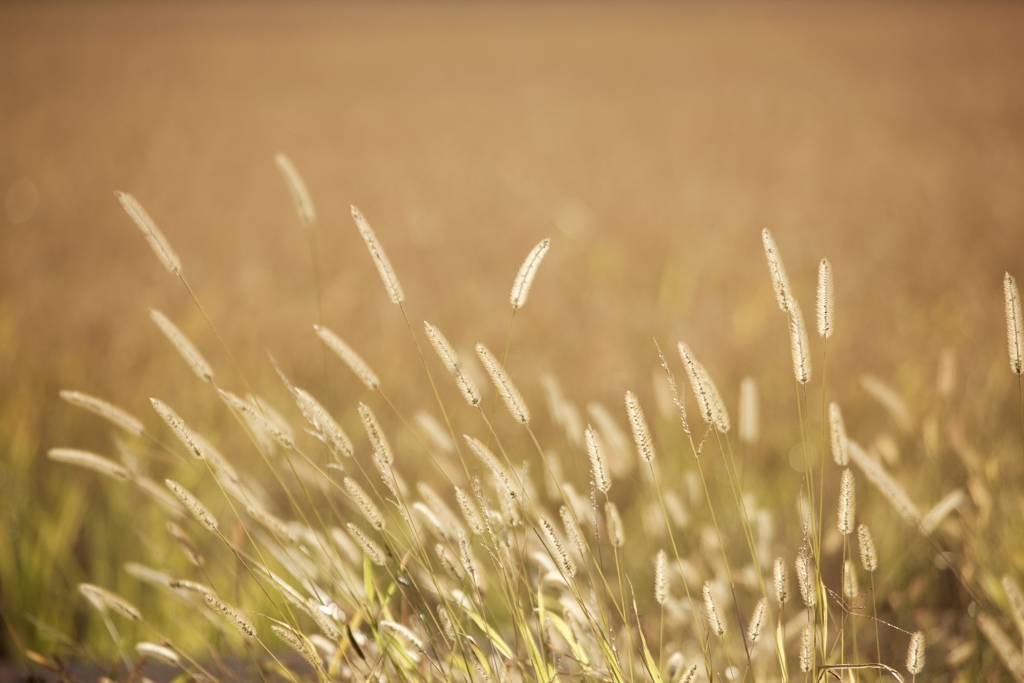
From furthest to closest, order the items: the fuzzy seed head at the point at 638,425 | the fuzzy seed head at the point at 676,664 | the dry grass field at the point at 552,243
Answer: the dry grass field at the point at 552,243
the fuzzy seed head at the point at 676,664
the fuzzy seed head at the point at 638,425

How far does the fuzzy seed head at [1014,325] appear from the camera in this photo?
2.27ft

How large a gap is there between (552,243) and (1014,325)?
323 centimetres

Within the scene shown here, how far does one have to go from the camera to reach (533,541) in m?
1.27

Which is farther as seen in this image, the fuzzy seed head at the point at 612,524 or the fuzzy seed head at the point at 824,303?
the fuzzy seed head at the point at 612,524

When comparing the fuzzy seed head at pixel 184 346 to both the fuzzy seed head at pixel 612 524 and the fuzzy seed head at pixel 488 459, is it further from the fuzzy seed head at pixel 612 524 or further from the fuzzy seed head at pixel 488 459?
the fuzzy seed head at pixel 612 524

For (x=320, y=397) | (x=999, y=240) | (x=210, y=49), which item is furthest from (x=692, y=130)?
(x=210, y=49)

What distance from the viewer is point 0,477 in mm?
1687

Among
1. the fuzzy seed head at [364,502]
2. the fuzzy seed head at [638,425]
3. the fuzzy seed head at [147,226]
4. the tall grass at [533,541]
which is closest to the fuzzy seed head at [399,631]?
the tall grass at [533,541]

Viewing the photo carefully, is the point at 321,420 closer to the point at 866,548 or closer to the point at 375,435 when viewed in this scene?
the point at 375,435

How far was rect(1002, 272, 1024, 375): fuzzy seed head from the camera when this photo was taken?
693 millimetres

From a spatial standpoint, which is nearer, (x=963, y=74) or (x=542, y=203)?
(x=542, y=203)

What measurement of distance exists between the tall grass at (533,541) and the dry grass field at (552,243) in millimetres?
Result: 31

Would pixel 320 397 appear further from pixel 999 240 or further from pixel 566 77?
pixel 566 77

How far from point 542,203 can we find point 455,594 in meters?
3.88
